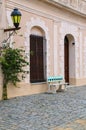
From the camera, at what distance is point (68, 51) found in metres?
16.7

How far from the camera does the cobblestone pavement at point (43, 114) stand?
21.7ft

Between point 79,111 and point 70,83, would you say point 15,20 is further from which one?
point 70,83

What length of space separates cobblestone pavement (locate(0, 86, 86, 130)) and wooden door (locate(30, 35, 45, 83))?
7.99 feet

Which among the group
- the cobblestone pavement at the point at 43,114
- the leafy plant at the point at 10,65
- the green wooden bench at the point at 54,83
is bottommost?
the cobblestone pavement at the point at 43,114

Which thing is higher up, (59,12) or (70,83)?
(59,12)

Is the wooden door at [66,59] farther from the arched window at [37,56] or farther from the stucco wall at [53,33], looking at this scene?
the arched window at [37,56]

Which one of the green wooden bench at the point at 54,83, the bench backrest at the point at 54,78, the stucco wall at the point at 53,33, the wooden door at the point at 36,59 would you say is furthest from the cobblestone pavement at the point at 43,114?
the bench backrest at the point at 54,78

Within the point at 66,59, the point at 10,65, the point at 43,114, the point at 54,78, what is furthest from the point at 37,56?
the point at 43,114

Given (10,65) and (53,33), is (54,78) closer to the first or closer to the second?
(53,33)

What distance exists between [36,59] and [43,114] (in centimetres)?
532

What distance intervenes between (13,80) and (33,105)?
1767mm

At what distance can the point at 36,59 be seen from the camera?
1310 cm

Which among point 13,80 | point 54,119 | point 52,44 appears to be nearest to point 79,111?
point 54,119

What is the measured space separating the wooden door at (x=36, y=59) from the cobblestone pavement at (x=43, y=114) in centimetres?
244
